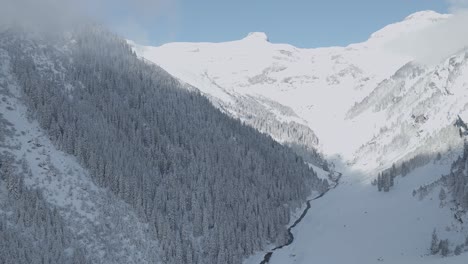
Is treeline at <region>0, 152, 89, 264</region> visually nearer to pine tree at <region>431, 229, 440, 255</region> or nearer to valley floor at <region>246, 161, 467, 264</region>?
valley floor at <region>246, 161, 467, 264</region>

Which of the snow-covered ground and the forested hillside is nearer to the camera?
the snow-covered ground

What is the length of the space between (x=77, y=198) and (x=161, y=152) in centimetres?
4197

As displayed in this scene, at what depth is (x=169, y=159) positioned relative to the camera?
15238 centimetres

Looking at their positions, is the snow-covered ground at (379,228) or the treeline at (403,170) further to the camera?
the treeline at (403,170)

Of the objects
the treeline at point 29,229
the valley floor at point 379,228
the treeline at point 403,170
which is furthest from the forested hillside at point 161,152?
the treeline at point 403,170

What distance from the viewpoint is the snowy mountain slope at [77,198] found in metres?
108

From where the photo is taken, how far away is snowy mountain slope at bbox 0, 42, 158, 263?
4242 inches

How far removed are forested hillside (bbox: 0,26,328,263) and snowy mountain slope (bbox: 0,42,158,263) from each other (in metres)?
3.04

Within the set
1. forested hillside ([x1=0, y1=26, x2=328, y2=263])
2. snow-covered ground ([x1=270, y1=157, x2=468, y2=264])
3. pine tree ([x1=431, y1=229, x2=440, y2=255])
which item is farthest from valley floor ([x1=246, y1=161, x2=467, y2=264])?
forested hillside ([x1=0, y1=26, x2=328, y2=263])

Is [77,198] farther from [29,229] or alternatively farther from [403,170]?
[403,170]

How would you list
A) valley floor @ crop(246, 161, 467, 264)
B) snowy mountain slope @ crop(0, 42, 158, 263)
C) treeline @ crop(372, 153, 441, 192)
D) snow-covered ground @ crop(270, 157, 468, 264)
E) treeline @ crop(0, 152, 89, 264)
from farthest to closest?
treeline @ crop(372, 153, 441, 192) < snowy mountain slope @ crop(0, 42, 158, 263) < snow-covered ground @ crop(270, 157, 468, 264) < valley floor @ crop(246, 161, 467, 264) < treeline @ crop(0, 152, 89, 264)

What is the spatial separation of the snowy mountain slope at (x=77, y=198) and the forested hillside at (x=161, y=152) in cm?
304

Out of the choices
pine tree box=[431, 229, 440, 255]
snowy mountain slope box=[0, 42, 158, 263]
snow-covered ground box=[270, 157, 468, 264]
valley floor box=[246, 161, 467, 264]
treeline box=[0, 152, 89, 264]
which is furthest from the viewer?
snowy mountain slope box=[0, 42, 158, 263]

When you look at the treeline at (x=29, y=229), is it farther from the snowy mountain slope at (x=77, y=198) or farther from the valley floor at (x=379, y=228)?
the valley floor at (x=379, y=228)
